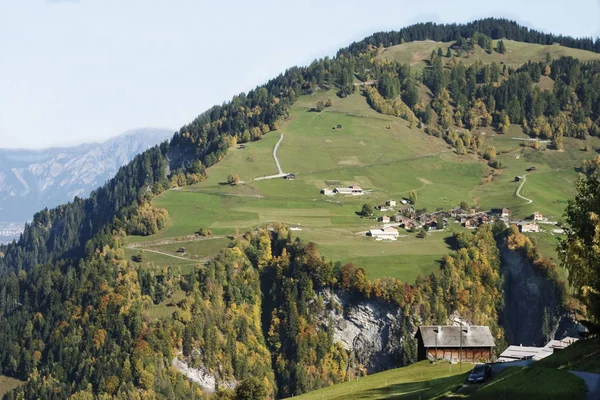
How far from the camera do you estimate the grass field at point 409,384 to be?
5928 centimetres

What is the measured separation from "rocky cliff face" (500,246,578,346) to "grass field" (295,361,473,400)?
352 ft

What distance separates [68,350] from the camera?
18075 cm

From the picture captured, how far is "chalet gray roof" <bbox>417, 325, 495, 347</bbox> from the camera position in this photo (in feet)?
287

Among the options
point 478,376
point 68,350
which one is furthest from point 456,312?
point 478,376

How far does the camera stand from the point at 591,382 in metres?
44.2

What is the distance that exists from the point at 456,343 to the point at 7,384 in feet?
467

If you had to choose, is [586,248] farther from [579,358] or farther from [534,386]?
[534,386]

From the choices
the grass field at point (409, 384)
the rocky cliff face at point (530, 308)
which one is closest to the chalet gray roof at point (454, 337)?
the grass field at point (409, 384)

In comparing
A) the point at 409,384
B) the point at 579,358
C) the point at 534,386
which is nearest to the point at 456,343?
the point at 409,384

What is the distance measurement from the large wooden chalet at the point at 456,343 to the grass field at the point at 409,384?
11.0ft

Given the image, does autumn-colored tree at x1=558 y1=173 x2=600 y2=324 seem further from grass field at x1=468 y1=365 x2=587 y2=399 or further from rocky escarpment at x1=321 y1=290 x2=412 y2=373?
rocky escarpment at x1=321 y1=290 x2=412 y2=373

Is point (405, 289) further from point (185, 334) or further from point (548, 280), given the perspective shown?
point (185, 334)

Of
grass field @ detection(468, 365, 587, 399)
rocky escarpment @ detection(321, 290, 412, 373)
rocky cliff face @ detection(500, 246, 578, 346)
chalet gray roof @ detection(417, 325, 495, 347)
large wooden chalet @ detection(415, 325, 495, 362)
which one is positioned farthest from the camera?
Answer: rocky cliff face @ detection(500, 246, 578, 346)

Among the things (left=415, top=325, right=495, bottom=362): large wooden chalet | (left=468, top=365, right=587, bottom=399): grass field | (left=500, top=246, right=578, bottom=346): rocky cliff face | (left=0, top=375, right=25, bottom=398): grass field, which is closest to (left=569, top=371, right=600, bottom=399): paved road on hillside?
(left=468, top=365, right=587, bottom=399): grass field
